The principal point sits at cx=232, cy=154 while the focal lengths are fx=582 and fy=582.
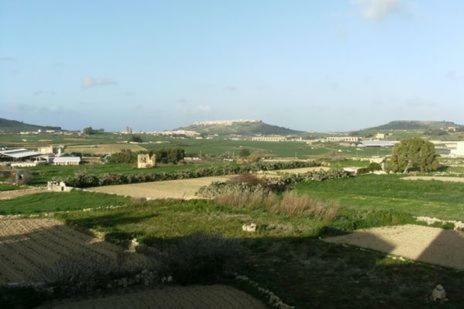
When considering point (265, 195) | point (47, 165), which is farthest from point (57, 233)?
point (47, 165)

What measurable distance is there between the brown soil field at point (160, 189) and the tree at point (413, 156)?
24.0 m

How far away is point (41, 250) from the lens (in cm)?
2280

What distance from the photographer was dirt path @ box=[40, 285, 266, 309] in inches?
597

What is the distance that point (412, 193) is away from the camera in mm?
47125

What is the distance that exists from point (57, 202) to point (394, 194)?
84.8ft

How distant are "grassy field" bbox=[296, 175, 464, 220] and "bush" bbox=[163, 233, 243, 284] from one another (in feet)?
61.1

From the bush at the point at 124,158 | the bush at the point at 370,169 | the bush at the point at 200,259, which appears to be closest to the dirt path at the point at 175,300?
the bush at the point at 200,259

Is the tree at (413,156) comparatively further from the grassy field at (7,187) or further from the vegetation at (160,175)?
the grassy field at (7,187)

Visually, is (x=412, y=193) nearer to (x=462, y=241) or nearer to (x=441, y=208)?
(x=441, y=208)

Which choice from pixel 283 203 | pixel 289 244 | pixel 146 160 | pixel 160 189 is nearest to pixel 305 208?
pixel 283 203

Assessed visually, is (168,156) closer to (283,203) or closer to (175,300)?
(283,203)

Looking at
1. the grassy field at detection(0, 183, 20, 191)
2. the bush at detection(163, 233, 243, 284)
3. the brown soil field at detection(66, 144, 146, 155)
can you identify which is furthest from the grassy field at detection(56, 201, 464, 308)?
the brown soil field at detection(66, 144, 146, 155)

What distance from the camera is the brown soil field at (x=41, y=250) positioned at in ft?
62.8

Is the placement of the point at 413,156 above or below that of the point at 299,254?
above
